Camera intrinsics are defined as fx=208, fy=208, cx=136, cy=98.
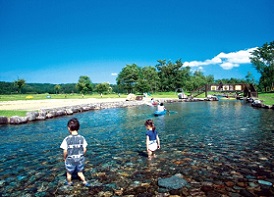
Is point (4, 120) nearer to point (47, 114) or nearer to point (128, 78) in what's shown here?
point (47, 114)

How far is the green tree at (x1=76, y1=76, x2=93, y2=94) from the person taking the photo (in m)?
127

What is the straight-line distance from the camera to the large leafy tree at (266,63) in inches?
3012

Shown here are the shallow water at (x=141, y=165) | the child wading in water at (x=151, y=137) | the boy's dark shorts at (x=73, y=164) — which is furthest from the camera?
the child wading in water at (x=151, y=137)

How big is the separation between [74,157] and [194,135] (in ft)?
33.9

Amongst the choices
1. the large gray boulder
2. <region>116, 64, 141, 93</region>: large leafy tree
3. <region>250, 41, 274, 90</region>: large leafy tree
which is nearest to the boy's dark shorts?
the large gray boulder

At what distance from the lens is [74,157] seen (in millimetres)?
6645

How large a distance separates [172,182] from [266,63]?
87971 mm

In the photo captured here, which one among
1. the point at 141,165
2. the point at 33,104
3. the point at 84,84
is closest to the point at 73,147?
the point at 141,165

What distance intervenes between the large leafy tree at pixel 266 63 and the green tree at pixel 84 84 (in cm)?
8971

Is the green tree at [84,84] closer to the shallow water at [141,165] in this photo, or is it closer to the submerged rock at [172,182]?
the shallow water at [141,165]

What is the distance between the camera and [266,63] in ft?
259

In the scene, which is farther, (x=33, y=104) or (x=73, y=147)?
(x=33, y=104)

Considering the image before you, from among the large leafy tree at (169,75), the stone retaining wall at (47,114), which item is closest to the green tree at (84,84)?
the large leafy tree at (169,75)

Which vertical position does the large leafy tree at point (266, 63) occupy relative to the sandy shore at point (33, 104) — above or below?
above
